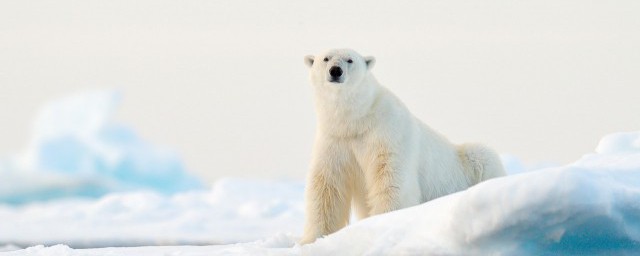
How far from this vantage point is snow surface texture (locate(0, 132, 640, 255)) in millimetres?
4359

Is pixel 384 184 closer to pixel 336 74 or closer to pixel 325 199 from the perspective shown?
pixel 325 199

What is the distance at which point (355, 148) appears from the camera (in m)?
6.77

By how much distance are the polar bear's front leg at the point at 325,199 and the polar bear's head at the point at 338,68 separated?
2.10ft

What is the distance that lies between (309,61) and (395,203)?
4.20 feet

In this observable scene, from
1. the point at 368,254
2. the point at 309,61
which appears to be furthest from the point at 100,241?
the point at 368,254

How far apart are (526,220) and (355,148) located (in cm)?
248

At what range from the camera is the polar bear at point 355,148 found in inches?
263

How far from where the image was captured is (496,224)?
14.6 ft

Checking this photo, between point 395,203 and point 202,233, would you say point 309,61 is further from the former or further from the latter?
point 202,233

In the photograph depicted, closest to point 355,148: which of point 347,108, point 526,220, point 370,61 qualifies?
point 347,108

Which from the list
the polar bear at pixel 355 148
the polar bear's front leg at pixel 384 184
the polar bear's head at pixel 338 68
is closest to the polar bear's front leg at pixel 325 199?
the polar bear at pixel 355 148

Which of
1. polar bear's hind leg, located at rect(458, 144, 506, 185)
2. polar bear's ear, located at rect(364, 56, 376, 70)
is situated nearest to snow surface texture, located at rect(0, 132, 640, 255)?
polar bear's ear, located at rect(364, 56, 376, 70)

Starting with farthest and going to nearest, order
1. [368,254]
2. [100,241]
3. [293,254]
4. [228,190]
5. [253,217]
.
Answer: [228,190] → [253,217] → [100,241] → [293,254] → [368,254]

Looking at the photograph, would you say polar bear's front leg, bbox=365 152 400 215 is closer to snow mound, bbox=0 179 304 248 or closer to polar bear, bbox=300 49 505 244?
polar bear, bbox=300 49 505 244
